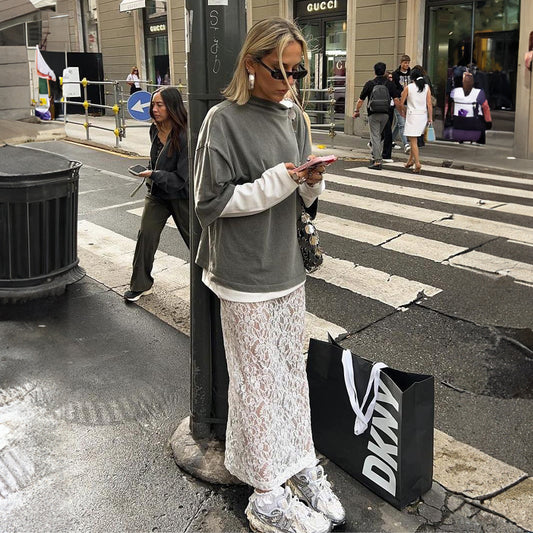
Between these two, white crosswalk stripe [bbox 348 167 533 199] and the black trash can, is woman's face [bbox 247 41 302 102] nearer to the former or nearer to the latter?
the black trash can

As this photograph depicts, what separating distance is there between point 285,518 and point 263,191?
1309mm

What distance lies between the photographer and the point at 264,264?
2.52 meters

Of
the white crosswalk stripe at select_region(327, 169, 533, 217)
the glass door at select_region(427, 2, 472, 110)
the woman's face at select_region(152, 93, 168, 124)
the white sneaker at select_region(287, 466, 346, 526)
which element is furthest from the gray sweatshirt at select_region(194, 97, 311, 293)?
the glass door at select_region(427, 2, 472, 110)

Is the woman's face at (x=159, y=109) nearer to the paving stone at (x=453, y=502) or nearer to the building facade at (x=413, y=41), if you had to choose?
the paving stone at (x=453, y=502)

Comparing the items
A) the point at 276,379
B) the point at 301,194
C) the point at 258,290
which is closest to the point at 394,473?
the point at 276,379

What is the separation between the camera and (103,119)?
2325cm

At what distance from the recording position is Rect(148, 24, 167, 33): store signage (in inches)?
974

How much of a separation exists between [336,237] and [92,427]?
4443 mm

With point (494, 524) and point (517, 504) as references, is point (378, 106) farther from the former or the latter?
point (494, 524)

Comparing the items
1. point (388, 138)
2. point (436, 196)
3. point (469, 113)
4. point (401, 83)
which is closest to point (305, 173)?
point (436, 196)

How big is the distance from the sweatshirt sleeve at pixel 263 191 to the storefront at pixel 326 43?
54.3ft

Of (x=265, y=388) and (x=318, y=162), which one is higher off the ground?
(x=318, y=162)

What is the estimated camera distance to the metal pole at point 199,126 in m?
2.86

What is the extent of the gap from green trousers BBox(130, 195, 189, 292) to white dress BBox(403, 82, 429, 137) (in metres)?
7.26
